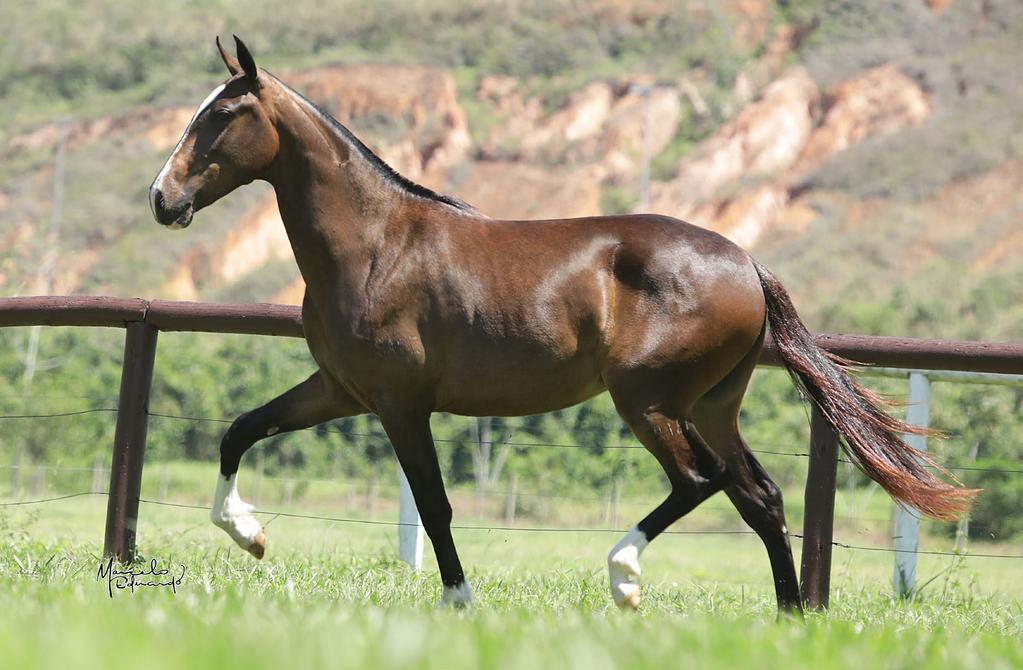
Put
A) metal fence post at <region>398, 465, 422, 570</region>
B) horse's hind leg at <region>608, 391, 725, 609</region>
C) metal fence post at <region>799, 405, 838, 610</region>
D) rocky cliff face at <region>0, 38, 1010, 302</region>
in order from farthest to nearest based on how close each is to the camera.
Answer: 1. rocky cliff face at <region>0, 38, 1010, 302</region>
2. metal fence post at <region>398, 465, 422, 570</region>
3. metal fence post at <region>799, 405, 838, 610</region>
4. horse's hind leg at <region>608, 391, 725, 609</region>

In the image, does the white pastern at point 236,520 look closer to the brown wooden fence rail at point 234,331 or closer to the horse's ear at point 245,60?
the brown wooden fence rail at point 234,331

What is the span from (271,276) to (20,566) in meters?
42.6

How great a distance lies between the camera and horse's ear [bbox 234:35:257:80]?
15.8 feet

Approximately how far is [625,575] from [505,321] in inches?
41.9

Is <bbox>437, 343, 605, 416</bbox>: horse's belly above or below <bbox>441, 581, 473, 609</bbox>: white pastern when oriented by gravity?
above

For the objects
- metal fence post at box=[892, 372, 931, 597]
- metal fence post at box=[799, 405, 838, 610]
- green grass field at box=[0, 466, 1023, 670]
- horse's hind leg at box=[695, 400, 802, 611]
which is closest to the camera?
green grass field at box=[0, 466, 1023, 670]

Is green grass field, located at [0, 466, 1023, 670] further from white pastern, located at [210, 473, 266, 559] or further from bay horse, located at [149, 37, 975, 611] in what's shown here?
bay horse, located at [149, 37, 975, 611]

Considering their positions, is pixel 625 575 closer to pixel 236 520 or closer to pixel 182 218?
pixel 236 520

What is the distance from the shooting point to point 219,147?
494 cm

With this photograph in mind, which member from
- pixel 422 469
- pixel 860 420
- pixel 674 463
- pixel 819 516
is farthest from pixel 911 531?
pixel 422 469

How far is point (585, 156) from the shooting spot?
52.9m

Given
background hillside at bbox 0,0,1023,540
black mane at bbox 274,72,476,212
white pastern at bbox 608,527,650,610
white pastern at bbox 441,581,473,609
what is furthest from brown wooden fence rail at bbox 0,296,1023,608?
background hillside at bbox 0,0,1023,540

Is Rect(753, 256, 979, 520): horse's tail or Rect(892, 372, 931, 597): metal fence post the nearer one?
Rect(753, 256, 979, 520): horse's tail

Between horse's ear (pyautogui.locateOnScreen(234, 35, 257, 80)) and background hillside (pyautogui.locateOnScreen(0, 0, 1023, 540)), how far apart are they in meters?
28.4
